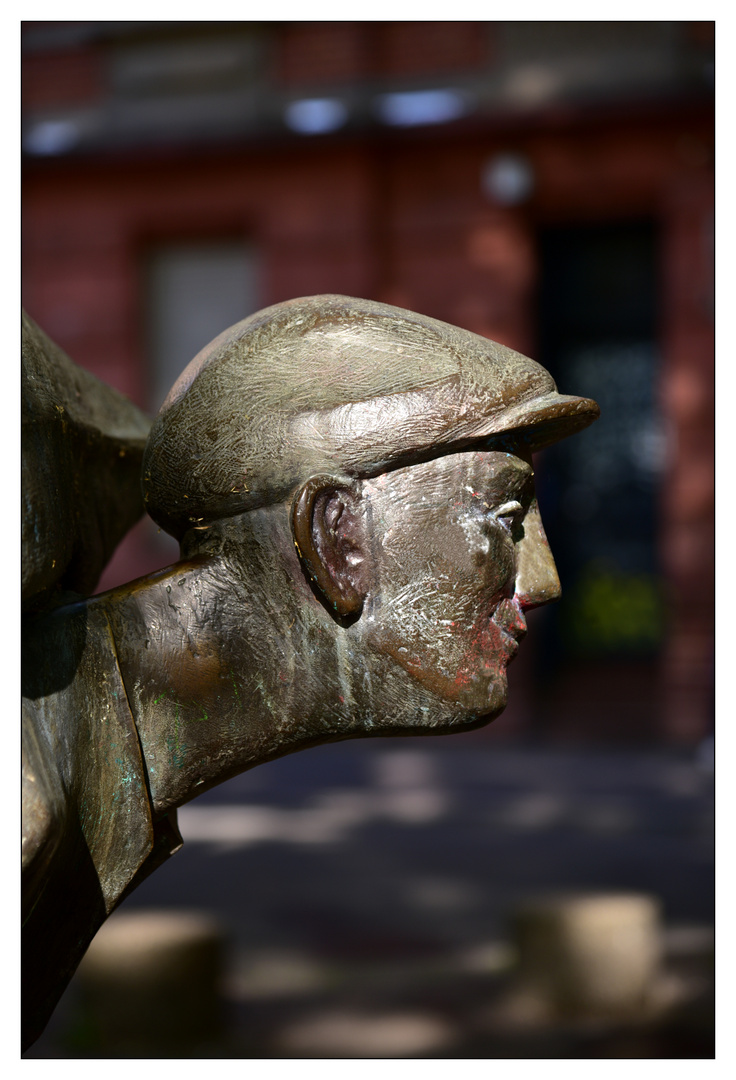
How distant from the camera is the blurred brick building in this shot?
24.6ft

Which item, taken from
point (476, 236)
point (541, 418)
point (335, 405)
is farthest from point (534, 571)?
point (476, 236)

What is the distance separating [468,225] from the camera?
796 centimetres

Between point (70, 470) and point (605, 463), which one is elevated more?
point (70, 470)

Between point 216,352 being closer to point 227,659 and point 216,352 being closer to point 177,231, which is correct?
point 227,659

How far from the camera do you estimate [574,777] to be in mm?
5730

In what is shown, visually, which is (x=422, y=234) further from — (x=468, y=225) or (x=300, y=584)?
(x=300, y=584)

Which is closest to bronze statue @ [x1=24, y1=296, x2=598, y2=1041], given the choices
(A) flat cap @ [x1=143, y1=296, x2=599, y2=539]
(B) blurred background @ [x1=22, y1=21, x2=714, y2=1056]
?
(A) flat cap @ [x1=143, y1=296, x2=599, y2=539]

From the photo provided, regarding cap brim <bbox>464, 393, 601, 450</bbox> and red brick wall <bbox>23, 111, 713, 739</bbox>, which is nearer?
cap brim <bbox>464, 393, 601, 450</bbox>

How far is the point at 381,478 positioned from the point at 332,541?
0.27 ft

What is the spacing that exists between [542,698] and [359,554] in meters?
6.86

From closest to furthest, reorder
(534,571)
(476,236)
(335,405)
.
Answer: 1. (335,405)
2. (534,571)
3. (476,236)

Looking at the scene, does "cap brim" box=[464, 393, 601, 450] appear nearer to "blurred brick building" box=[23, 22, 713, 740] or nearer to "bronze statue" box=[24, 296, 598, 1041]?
"bronze statue" box=[24, 296, 598, 1041]

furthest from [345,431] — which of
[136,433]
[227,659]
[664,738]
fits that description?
[664,738]

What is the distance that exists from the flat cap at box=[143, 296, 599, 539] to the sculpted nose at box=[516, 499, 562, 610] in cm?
12
